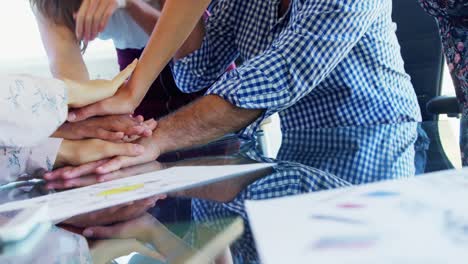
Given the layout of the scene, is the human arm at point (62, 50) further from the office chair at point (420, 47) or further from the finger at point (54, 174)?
the office chair at point (420, 47)

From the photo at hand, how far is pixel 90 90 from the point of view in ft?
3.35

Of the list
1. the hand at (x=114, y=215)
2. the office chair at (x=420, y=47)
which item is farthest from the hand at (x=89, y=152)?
the office chair at (x=420, y=47)

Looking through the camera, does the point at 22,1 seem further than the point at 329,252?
Yes

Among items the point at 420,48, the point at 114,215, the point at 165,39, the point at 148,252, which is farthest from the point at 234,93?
the point at 420,48

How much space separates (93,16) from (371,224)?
1203mm

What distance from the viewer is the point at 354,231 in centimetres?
33

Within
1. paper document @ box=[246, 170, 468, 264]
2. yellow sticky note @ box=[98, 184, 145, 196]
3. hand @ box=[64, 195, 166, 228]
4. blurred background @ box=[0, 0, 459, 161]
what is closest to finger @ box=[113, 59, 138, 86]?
yellow sticky note @ box=[98, 184, 145, 196]

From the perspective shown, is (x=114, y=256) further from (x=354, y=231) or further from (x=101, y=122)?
(x=101, y=122)

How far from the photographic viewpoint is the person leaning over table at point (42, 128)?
82 centimetres

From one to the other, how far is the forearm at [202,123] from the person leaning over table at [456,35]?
0.42 metres

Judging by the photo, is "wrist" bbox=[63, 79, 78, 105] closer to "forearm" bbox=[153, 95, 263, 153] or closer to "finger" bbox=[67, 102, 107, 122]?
"finger" bbox=[67, 102, 107, 122]

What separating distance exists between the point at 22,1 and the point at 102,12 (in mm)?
1795

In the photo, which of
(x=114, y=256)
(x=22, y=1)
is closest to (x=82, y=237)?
(x=114, y=256)

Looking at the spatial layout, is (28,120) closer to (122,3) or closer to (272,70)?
(272,70)
